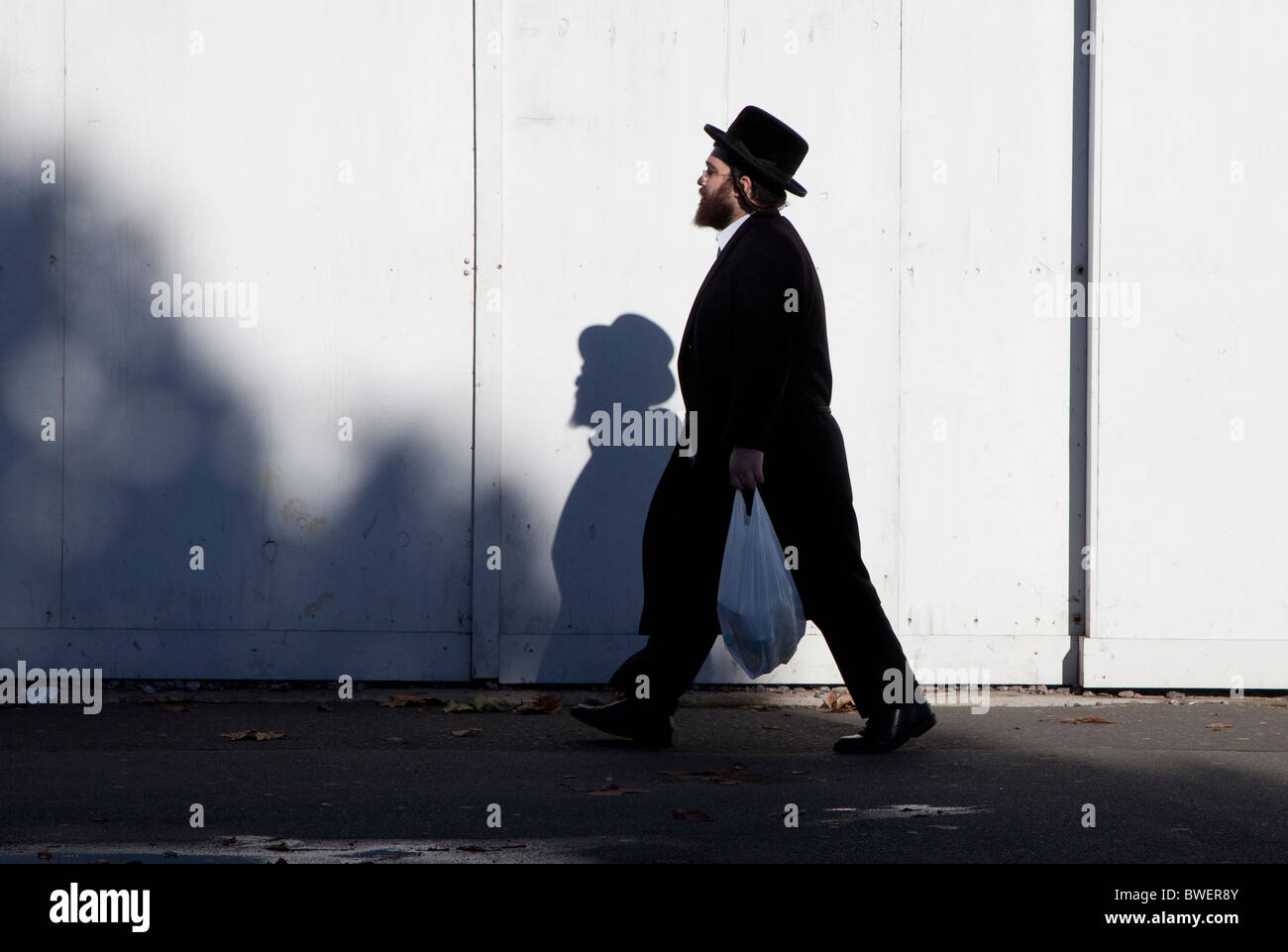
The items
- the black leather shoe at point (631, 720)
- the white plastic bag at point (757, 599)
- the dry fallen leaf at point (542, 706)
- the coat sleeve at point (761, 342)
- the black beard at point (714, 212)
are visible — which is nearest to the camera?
the white plastic bag at point (757, 599)

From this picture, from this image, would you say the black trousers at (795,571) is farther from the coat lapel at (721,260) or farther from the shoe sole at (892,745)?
the coat lapel at (721,260)

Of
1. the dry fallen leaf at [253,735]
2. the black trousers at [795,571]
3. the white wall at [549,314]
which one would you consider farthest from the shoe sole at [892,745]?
the dry fallen leaf at [253,735]

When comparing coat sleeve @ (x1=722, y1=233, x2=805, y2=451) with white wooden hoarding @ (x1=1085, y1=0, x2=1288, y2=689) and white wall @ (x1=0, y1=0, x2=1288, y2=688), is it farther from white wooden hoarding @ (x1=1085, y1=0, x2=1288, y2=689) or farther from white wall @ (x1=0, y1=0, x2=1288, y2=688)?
white wooden hoarding @ (x1=1085, y1=0, x2=1288, y2=689)

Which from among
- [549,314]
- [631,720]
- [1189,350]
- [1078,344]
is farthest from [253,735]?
[1189,350]

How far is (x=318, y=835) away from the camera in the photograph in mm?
4043

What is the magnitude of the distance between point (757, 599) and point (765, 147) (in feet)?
5.27

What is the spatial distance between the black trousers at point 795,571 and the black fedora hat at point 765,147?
0.85m

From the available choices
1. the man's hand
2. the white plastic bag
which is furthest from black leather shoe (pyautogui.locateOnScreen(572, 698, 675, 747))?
the man's hand

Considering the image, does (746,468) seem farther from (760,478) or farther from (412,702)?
(412,702)

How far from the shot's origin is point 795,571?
536 centimetres

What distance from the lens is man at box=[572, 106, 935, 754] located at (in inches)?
207

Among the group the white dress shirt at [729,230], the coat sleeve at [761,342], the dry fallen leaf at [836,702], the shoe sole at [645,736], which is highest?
the white dress shirt at [729,230]

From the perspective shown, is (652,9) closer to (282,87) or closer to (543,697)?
(282,87)

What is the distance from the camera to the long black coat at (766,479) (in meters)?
5.27
